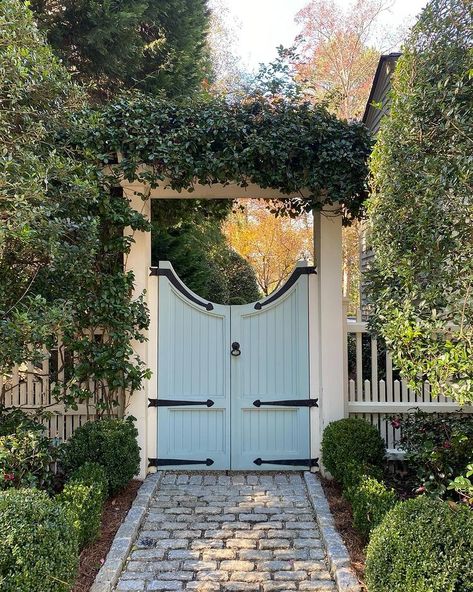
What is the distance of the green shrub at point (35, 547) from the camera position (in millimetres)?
2103

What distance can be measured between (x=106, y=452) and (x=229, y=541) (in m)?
1.16

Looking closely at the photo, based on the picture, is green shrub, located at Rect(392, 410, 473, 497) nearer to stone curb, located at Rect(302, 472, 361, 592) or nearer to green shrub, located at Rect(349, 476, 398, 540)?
green shrub, located at Rect(349, 476, 398, 540)

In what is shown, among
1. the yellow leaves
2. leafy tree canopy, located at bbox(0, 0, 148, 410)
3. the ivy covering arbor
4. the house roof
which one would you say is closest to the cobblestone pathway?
leafy tree canopy, located at bbox(0, 0, 148, 410)

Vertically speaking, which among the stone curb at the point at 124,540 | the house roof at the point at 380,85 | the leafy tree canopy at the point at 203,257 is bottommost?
the stone curb at the point at 124,540

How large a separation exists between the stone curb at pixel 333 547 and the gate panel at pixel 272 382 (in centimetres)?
60

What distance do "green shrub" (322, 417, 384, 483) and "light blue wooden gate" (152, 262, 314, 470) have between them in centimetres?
56

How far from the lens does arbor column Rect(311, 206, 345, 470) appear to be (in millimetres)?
4215

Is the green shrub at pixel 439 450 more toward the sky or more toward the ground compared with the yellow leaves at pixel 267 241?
more toward the ground

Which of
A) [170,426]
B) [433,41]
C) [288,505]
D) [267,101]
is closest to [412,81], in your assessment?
[433,41]

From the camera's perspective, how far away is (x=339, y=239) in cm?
427

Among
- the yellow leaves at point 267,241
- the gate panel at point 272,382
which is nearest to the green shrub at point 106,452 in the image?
the gate panel at point 272,382

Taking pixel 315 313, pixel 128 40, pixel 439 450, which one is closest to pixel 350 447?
pixel 439 450

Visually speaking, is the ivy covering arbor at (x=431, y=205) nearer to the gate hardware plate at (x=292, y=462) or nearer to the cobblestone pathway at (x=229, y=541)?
the cobblestone pathway at (x=229, y=541)

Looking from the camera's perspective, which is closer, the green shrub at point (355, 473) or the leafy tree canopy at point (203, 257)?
the green shrub at point (355, 473)
